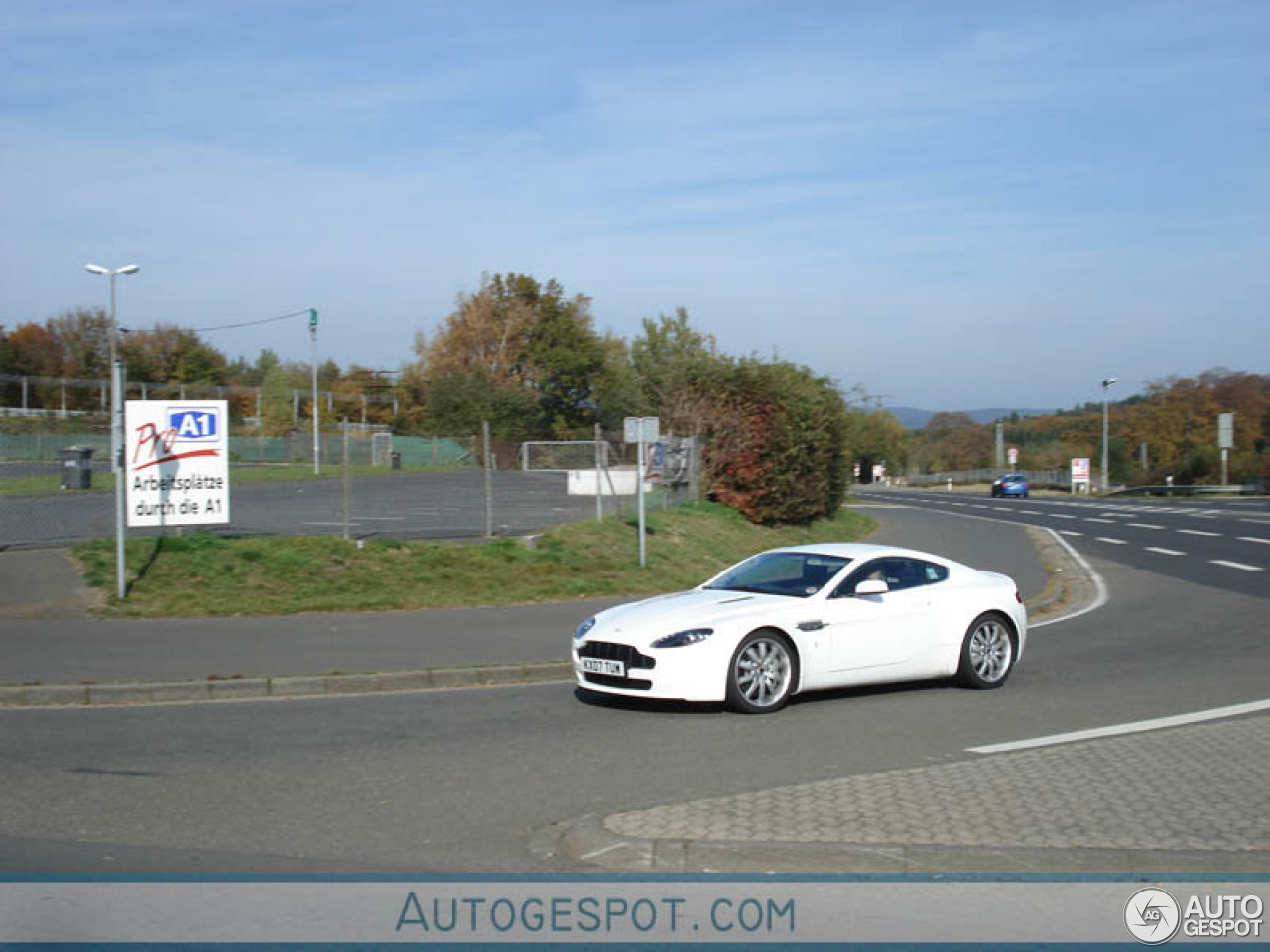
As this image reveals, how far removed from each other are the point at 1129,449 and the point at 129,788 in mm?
110516

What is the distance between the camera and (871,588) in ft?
33.3

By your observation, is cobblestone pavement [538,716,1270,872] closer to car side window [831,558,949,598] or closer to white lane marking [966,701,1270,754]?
white lane marking [966,701,1270,754]

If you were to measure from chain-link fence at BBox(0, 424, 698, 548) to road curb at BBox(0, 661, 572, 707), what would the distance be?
251 inches

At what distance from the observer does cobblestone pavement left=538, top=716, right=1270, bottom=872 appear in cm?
549

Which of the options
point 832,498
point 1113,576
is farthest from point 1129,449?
point 1113,576

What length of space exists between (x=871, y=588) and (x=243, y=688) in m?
5.46

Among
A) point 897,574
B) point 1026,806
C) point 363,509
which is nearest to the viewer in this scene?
point 1026,806

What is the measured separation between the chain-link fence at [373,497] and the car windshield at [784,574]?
25.0 feet

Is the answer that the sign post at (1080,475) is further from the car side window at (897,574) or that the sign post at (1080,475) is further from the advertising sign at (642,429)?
the car side window at (897,574)

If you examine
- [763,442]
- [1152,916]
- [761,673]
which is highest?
[763,442]

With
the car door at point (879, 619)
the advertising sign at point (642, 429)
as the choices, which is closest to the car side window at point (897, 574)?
the car door at point (879, 619)

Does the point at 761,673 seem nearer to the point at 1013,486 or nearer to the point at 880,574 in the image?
the point at 880,574

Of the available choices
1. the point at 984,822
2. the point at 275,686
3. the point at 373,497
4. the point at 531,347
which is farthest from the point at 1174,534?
the point at 531,347

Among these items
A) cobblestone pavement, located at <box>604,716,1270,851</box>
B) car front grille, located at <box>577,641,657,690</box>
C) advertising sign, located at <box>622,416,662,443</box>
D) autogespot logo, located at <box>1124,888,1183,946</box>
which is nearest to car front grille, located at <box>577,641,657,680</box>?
car front grille, located at <box>577,641,657,690</box>
